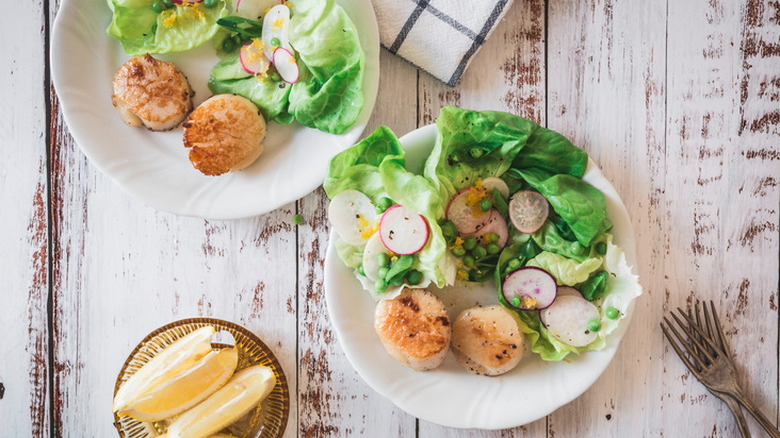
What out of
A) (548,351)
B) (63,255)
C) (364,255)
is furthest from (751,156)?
(63,255)

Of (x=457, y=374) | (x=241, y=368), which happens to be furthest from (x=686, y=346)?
(x=241, y=368)

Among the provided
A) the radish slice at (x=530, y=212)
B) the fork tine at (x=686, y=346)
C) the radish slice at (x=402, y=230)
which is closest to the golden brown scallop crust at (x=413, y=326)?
the radish slice at (x=402, y=230)

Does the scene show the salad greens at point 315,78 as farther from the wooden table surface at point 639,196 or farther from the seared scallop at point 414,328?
the seared scallop at point 414,328

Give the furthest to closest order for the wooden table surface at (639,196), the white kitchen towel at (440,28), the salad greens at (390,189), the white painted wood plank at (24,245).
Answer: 1. the white painted wood plank at (24,245)
2. the wooden table surface at (639,196)
3. the white kitchen towel at (440,28)
4. the salad greens at (390,189)

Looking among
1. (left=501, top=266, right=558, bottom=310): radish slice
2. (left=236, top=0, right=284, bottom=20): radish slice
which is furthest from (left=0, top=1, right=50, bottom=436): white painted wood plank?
(left=501, top=266, right=558, bottom=310): radish slice

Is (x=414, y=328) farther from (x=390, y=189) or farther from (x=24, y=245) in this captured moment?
(x=24, y=245)

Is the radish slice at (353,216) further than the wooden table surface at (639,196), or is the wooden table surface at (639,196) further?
the wooden table surface at (639,196)
